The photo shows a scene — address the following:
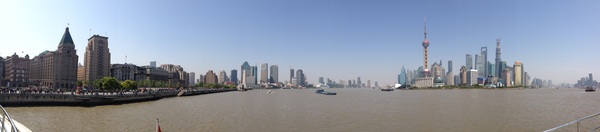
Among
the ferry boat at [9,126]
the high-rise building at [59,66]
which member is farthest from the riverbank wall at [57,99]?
the high-rise building at [59,66]

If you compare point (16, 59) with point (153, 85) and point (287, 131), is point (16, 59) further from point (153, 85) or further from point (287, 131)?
point (287, 131)

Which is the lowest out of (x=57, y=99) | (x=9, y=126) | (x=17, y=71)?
(x=57, y=99)

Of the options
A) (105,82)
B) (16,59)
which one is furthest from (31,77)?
(105,82)

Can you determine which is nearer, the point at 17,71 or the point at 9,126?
the point at 9,126

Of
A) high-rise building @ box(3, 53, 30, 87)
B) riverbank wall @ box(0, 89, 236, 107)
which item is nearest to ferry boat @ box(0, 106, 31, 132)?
riverbank wall @ box(0, 89, 236, 107)

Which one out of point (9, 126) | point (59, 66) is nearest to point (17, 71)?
point (59, 66)

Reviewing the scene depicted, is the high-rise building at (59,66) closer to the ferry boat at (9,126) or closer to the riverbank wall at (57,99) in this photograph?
the riverbank wall at (57,99)

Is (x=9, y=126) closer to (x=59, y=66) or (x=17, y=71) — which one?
(x=59, y=66)
